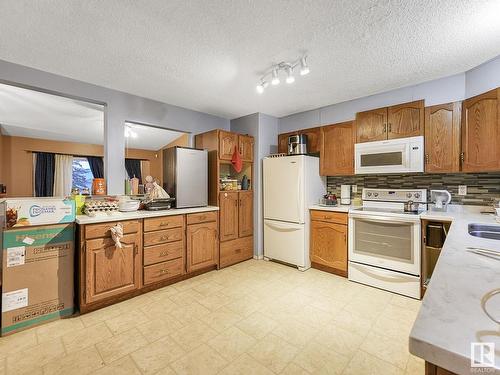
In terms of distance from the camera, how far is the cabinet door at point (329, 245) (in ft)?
9.58

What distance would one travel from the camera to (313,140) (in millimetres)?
3488

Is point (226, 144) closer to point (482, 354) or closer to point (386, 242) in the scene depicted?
point (386, 242)

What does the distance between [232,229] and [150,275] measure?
1.26m

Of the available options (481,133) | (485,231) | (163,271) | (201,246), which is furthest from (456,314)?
(201,246)

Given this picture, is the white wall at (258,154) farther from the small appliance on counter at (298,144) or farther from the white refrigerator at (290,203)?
the small appliance on counter at (298,144)

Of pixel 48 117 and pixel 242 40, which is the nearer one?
pixel 242 40

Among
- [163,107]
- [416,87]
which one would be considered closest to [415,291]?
[416,87]

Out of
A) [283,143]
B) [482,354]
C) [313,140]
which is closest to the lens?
[482,354]

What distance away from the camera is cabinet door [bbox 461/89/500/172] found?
2027 millimetres

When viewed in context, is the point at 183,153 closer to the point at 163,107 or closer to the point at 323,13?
the point at 163,107

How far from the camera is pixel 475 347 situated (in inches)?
17.6

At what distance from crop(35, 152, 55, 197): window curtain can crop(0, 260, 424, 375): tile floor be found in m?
3.82

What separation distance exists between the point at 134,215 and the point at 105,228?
29 centimetres

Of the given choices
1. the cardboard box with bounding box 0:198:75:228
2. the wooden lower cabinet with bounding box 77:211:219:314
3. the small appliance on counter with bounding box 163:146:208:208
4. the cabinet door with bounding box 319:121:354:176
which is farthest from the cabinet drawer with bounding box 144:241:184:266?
the cabinet door with bounding box 319:121:354:176
